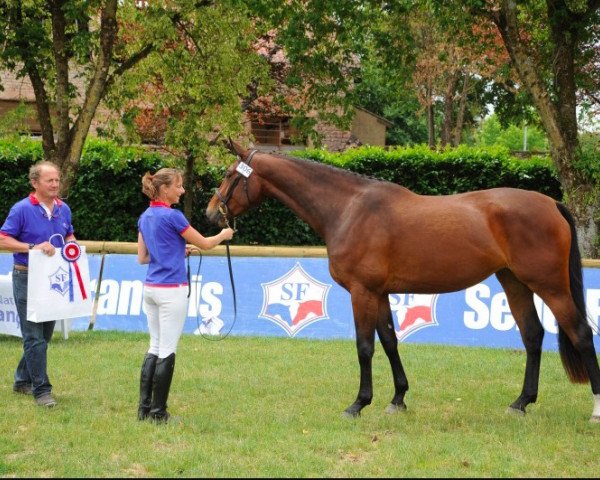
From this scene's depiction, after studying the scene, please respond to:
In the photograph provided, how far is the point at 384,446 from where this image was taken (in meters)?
5.15

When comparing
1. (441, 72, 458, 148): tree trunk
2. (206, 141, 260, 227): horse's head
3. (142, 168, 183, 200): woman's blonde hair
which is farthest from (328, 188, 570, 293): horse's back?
(441, 72, 458, 148): tree trunk

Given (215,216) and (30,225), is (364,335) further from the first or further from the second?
(30,225)

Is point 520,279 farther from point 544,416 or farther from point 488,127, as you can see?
point 488,127

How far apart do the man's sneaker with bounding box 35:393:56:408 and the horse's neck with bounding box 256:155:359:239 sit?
2.56 meters

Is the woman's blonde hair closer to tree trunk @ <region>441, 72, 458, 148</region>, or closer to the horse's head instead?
the horse's head

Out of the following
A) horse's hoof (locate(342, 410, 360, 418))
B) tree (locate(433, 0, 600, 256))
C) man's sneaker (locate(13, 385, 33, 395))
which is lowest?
man's sneaker (locate(13, 385, 33, 395))

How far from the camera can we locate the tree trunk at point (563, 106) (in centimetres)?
1236

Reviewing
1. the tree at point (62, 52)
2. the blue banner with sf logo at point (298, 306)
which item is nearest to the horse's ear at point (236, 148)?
the blue banner with sf logo at point (298, 306)

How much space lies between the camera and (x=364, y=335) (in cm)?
624

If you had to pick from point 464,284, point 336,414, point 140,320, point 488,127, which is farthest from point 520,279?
point 488,127

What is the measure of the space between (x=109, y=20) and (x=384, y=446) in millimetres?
9238

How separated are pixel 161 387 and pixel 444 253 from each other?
251cm

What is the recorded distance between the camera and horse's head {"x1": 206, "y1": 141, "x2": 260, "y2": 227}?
6.59 meters

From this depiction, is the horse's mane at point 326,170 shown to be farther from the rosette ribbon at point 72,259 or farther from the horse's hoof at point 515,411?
the horse's hoof at point 515,411
